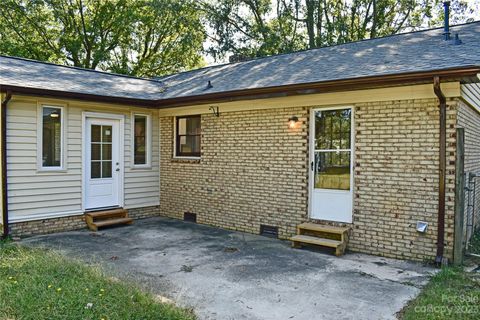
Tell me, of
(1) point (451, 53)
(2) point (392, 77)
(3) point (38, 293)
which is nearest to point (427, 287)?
(2) point (392, 77)

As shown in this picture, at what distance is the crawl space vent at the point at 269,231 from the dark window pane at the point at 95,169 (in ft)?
12.3

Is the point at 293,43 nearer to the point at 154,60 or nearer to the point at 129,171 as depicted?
the point at 154,60

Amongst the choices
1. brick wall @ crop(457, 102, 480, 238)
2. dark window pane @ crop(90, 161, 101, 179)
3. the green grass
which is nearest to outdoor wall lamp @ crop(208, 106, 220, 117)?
dark window pane @ crop(90, 161, 101, 179)

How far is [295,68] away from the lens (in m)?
7.77

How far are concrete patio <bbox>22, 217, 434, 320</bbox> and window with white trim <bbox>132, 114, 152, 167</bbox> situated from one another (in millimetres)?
2213

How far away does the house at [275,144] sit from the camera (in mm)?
5352

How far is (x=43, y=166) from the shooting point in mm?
7113

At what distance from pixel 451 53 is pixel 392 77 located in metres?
1.23

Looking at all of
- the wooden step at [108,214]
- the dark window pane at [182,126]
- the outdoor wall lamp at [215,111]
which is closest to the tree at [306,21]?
the dark window pane at [182,126]

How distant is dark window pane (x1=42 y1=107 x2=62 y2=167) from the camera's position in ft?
23.4

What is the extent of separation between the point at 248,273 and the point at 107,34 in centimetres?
1942

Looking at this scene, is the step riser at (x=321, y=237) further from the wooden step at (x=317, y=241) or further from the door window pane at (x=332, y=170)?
the door window pane at (x=332, y=170)

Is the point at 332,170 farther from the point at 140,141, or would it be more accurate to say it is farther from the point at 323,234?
the point at 140,141

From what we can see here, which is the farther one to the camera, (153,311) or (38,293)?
(38,293)
